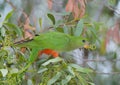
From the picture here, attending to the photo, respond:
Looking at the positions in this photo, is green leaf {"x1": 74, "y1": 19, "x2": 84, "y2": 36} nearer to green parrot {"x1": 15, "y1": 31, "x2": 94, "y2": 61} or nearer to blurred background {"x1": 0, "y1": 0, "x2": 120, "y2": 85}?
green parrot {"x1": 15, "y1": 31, "x2": 94, "y2": 61}

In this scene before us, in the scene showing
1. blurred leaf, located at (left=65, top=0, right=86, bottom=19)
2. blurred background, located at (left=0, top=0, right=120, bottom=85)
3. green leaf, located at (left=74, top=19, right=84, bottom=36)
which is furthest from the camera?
blurred background, located at (left=0, top=0, right=120, bottom=85)

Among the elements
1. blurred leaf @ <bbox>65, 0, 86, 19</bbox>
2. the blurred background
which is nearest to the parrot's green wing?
blurred leaf @ <bbox>65, 0, 86, 19</bbox>

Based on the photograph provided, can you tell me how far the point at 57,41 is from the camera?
0.82 metres

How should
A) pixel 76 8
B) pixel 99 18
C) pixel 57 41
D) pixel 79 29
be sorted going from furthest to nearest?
pixel 99 18, pixel 76 8, pixel 79 29, pixel 57 41

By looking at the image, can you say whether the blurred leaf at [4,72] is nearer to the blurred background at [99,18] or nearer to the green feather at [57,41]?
the green feather at [57,41]

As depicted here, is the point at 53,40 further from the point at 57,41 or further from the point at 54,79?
the point at 54,79

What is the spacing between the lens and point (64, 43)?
0.82 m

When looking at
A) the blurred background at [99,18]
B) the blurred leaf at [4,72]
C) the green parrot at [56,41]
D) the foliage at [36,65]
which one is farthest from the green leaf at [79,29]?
the blurred background at [99,18]

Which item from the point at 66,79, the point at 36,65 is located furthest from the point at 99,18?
the point at 66,79

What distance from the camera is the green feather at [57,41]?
0.82 metres

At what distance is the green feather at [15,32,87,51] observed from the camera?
82 centimetres

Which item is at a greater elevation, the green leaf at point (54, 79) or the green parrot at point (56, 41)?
the green parrot at point (56, 41)

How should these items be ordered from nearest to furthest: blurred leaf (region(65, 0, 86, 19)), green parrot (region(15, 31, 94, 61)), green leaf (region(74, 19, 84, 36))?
green parrot (region(15, 31, 94, 61)), green leaf (region(74, 19, 84, 36)), blurred leaf (region(65, 0, 86, 19))

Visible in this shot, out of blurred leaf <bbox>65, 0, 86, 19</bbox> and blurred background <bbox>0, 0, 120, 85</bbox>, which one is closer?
blurred leaf <bbox>65, 0, 86, 19</bbox>
